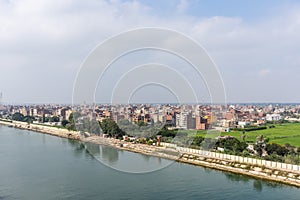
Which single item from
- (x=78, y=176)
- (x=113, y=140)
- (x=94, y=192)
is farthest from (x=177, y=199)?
(x=113, y=140)

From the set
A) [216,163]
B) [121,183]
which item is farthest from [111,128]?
[121,183]

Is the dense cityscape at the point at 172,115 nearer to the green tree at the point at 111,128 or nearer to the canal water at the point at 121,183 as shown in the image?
the green tree at the point at 111,128

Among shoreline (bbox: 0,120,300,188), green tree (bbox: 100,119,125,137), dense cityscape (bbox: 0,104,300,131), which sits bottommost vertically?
shoreline (bbox: 0,120,300,188)

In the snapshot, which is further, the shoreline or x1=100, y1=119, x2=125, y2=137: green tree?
x1=100, y1=119, x2=125, y2=137: green tree

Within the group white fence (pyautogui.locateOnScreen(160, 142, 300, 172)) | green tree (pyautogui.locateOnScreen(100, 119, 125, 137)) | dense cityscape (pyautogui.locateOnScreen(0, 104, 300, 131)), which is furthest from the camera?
green tree (pyautogui.locateOnScreen(100, 119, 125, 137))

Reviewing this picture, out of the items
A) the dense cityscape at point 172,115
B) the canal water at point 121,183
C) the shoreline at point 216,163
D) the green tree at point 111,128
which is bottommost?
the canal water at point 121,183

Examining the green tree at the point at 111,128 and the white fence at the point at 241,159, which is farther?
the green tree at the point at 111,128

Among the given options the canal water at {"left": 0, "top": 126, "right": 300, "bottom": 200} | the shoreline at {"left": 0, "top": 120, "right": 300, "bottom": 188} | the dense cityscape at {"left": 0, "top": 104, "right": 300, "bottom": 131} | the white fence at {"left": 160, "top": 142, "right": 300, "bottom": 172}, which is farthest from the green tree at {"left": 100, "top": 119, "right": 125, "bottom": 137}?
the canal water at {"left": 0, "top": 126, "right": 300, "bottom": 200}

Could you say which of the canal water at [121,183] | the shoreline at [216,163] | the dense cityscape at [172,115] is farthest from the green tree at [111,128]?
the canal water at [121,183]

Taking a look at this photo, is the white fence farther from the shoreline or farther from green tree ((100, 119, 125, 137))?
green tree ((100, 119, 125, 137))

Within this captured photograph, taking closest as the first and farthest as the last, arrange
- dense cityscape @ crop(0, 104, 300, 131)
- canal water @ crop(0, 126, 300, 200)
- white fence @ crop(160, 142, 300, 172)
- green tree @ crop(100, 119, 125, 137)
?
1. canal water @ crop(0, 126, 300, 200)
2. dense cityscape @ crop(0, 104, 300, 131)
3. white fence @ crop(160, 142, 300, 172)
4. green tree @ crop(100, 119, 125, 137)

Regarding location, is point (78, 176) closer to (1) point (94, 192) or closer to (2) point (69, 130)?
(1) point (94, 192)
